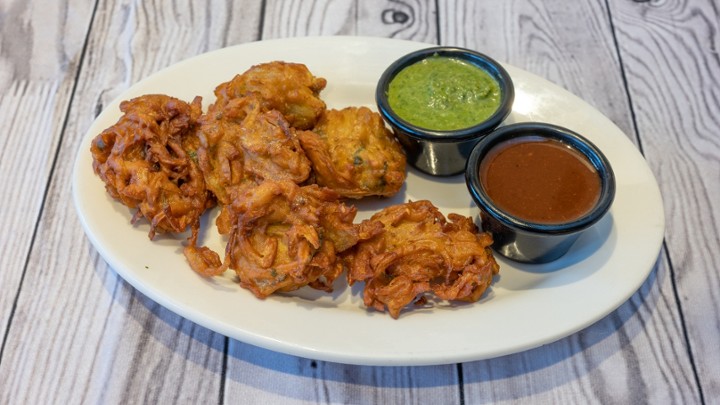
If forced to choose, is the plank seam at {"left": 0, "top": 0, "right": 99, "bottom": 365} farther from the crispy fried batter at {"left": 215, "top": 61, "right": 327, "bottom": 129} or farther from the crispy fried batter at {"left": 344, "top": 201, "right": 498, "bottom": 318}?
the crispy fried batter at {"left": 344, "top": 201, "right": 498, "bottom": 318}

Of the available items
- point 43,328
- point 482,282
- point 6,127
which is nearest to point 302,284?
point 482,282

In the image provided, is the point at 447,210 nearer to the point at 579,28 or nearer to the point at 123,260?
the point at 123,260

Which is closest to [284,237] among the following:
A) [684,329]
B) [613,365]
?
[613,365]

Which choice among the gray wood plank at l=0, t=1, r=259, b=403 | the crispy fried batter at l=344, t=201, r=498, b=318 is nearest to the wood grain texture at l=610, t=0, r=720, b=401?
the crispy fried batter at l=344, t=201, r=498, b=318

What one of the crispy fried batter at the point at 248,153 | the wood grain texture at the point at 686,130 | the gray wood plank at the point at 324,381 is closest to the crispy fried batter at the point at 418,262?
the gray wood plank at the point at 324,381

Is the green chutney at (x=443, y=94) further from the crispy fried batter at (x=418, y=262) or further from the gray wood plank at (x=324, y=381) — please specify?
the gray wood plank at (x=324, y=381)

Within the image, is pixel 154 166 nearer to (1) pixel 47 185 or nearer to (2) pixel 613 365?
(1) pixel 47 185
